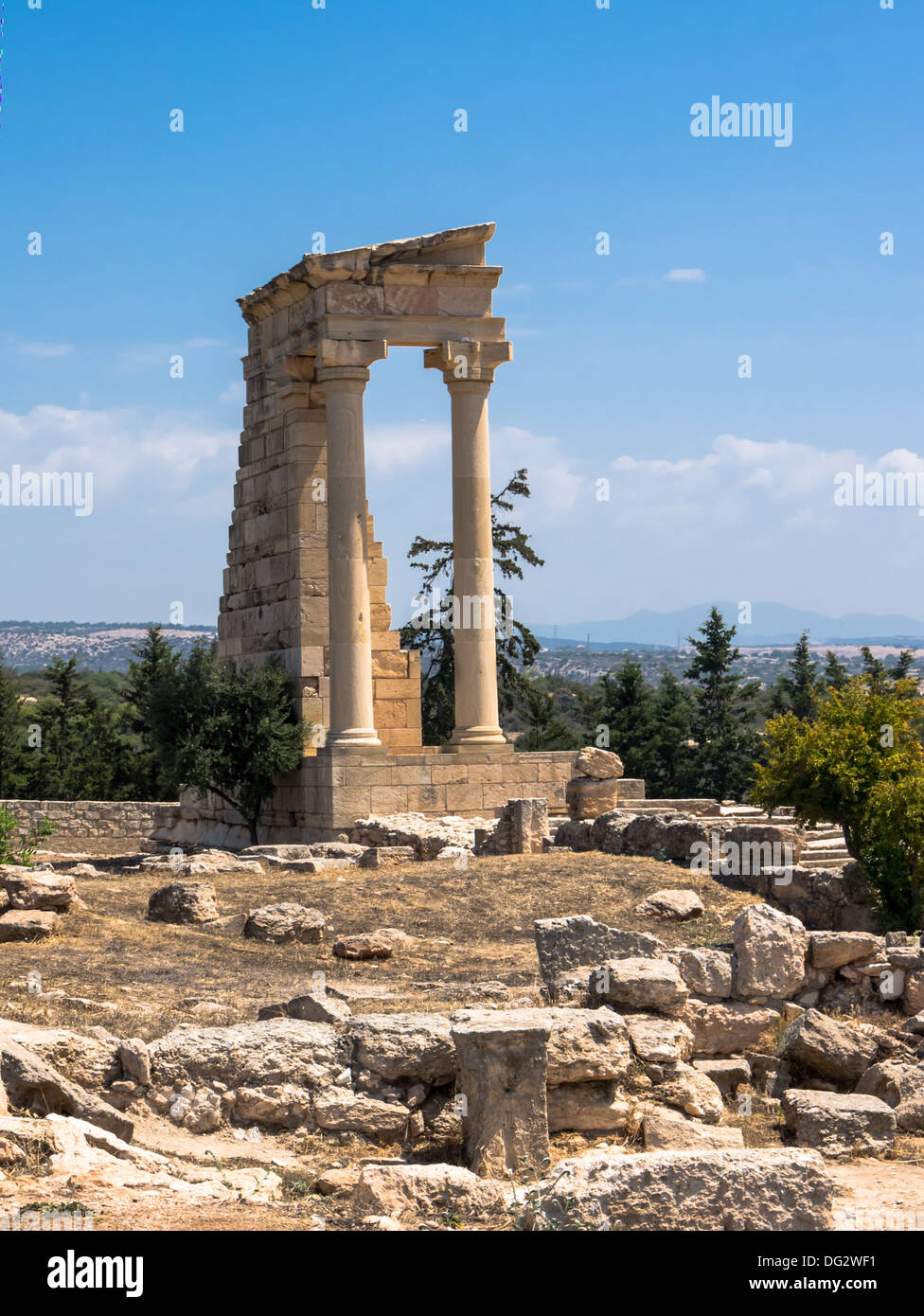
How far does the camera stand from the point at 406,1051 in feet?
33.2

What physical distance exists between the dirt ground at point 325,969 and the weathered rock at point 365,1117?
→ 0.09m

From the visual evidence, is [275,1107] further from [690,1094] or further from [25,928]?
[25,928]

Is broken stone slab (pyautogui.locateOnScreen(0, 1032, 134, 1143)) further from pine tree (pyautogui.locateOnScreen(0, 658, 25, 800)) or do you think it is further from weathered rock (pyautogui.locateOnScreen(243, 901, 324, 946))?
pine tree (pyautogui.locateOnScreen(0, 658, 25, 800))

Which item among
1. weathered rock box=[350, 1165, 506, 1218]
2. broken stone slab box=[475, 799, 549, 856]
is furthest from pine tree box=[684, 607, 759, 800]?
weathered rock box=[350, 1165, 506, 1218]

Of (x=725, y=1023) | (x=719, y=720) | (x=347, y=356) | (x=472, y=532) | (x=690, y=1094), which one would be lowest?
(x=690, y=1094)

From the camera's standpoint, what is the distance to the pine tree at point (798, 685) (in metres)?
51.8

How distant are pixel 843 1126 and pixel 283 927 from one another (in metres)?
6.98

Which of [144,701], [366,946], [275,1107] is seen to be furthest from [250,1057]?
[144,701]

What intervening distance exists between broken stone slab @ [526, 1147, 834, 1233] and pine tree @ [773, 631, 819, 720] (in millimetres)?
43385

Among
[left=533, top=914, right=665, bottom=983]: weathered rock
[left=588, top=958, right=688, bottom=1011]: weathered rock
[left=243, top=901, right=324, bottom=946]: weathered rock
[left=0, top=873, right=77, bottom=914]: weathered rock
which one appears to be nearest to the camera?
[left=588, top=958, right=688, bottom=1011]: weathered rock

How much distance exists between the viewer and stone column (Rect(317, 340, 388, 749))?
25.7 meters

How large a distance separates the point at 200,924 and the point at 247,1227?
9150 mm

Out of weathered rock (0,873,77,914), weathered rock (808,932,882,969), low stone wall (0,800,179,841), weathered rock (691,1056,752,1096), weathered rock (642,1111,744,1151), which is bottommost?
low stone wall (0,800,179,841)
